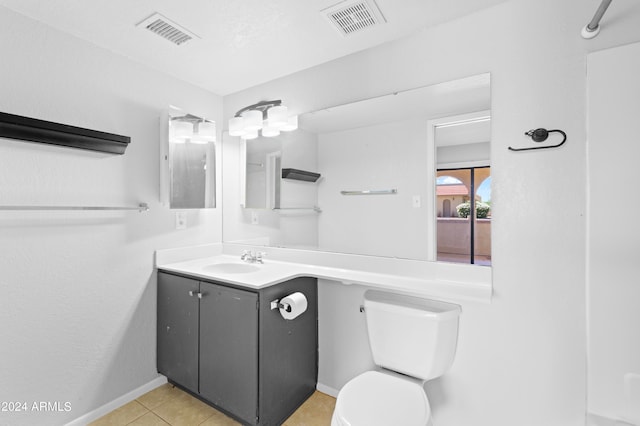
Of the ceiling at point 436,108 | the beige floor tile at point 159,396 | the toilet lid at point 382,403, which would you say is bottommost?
the beige floor tile at point 159,396

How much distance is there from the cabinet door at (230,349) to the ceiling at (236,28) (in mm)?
1406

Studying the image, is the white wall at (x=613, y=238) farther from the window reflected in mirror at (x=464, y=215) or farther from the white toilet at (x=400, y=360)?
the white toilet at (x=400, y=360)

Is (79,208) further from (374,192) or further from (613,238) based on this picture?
(613,238)

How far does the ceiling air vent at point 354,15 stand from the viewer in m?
1.38

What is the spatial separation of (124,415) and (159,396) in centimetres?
21

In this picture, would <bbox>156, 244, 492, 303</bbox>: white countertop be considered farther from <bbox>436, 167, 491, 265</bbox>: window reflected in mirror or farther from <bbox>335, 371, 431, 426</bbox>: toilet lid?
<bbox>335, 371, 431, 426</bbox>: toilet lid

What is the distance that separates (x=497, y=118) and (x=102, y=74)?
86.2 inches

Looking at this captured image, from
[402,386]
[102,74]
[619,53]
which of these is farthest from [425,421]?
[102,74]

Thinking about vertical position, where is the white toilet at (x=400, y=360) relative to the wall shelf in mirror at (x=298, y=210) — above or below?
below

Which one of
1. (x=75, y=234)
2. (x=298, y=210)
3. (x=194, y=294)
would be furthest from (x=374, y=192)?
(x=75, y=234)

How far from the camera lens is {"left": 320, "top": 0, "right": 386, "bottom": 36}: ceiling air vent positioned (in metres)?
A: 1.38

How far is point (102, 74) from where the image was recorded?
1738 mm

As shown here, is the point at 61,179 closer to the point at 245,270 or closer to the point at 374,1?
the point at 245,270

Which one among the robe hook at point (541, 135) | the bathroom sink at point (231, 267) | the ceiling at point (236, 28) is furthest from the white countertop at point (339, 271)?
the ceiling at point (236, 28)
